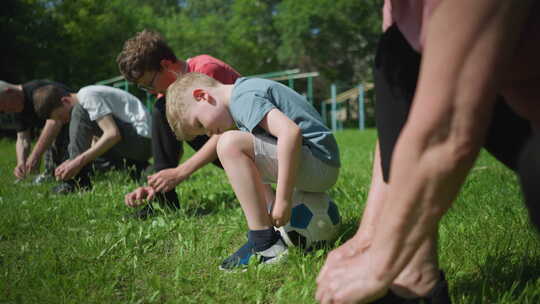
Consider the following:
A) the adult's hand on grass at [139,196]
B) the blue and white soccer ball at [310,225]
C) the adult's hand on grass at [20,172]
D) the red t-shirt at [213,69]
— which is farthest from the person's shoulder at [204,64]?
the adult's hand on grass at [20,172]

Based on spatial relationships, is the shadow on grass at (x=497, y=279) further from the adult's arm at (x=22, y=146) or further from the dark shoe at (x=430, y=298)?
the adult's arm at (x=22, y=146)

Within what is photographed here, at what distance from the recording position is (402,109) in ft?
3.55

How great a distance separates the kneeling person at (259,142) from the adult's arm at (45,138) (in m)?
2.79

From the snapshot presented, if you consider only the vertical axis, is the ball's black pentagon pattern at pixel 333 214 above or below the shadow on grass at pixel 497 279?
below

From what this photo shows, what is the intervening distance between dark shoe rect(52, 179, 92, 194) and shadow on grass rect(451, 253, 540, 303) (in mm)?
3116

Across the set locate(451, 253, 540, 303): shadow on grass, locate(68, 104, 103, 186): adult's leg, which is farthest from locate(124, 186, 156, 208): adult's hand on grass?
locate(451, 253, 540, 303): shadow on grass

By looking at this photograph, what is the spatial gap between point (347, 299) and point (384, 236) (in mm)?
176

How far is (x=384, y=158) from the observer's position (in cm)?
113

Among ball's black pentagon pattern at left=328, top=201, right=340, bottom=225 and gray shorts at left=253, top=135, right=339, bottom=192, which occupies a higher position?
gray shorts at left=253, top=135, right=339, bottom=192

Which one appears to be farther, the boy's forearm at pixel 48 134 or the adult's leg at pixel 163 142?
A: the boy's forearm at pixel 48 134

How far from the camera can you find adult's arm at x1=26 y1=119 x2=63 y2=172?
175 inches

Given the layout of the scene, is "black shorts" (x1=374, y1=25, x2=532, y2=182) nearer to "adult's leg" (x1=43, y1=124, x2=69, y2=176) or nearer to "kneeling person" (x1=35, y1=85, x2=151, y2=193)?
"kneeling person" (x1=35, y1=85, x2=151, y2=193)

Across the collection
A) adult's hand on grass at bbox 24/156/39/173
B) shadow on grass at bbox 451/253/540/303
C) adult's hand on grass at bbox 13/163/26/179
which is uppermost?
shadow on grass at bbox 451/253/540/303

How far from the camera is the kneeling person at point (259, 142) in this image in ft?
6.00
